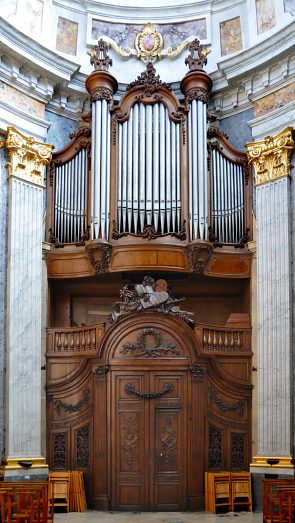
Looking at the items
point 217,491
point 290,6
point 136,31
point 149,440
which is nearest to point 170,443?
point 149,440

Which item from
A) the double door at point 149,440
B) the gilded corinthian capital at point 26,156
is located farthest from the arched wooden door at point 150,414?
the gilded corinthian capital at point 26,156

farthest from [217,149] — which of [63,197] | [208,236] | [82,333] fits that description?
[82,333]

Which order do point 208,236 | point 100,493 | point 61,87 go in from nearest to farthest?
point 100,493
point 208,236
point 61,87

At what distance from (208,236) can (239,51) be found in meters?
4.47

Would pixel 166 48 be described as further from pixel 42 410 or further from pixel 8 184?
pixel 42 410

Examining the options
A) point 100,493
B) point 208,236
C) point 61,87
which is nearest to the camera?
point 100,493

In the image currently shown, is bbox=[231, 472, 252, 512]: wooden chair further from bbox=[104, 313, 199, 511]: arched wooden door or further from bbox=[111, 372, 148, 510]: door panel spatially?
bbox=[111, 372, 148, 510]: door panel

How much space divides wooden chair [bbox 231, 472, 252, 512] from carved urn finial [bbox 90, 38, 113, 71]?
899 centimetres

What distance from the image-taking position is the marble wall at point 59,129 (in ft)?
63.3

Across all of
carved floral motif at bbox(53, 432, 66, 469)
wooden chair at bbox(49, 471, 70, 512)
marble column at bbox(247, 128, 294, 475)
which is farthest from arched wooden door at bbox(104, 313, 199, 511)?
marble column at bbox(247, 128, 294, 475)

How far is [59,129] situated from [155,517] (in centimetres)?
868

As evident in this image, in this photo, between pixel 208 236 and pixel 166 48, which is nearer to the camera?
pixel 208 236

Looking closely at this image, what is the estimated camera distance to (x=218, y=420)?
1759 cm

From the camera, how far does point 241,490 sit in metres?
17.0
